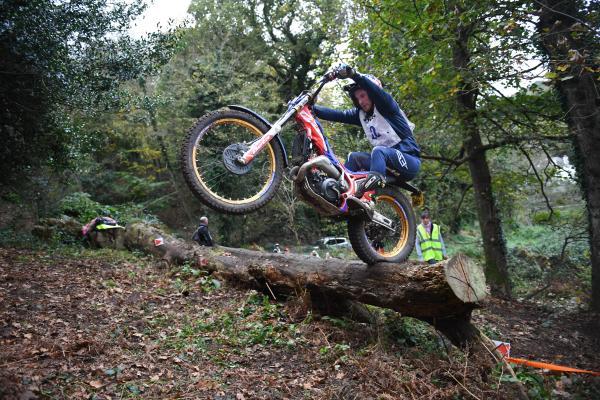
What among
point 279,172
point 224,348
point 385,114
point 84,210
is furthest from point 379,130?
point 84,210

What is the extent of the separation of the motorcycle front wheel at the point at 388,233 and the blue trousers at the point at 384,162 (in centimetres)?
34

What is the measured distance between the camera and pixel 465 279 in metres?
5.21

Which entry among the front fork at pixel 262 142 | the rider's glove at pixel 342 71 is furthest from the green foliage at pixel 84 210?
the rider's glove at pixel 342 71

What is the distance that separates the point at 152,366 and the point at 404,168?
12.0 ft

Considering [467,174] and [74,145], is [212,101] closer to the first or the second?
Answer: [74,145]

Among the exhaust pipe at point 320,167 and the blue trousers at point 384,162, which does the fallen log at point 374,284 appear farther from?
the exhaust pipe at point 320,167

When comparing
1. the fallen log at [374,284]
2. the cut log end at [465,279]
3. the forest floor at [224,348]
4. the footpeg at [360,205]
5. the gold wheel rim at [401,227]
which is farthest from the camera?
the gold wheel rim at [401,227]

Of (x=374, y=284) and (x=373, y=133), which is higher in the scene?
(x=373, y=133)

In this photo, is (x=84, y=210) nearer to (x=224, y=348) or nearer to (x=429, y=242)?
(x=429, y=242)

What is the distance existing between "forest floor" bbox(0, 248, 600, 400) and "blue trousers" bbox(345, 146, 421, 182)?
2.18 metres

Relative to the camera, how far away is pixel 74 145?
12406 millimetres

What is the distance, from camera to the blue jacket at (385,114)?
517 cm

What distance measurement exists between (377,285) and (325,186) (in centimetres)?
177

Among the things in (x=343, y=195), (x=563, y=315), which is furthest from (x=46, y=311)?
(x=563, y=315)
